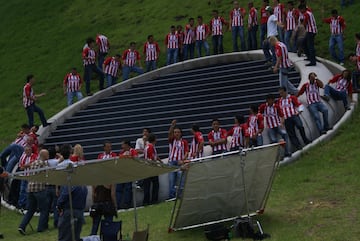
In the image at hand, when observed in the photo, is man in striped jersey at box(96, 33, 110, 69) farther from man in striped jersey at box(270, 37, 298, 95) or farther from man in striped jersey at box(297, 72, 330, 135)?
man in striped jersey at box(297, 72, 330, 135)

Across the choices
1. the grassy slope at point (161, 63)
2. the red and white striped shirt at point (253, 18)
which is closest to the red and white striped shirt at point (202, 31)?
the grassy slope at point (161, 63)

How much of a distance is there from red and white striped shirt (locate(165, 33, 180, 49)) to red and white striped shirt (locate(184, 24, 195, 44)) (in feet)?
1.09

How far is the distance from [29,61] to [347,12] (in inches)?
576

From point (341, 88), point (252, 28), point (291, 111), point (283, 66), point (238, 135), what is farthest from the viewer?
point (252, 28)

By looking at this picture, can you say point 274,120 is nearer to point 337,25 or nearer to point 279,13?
point 337,25

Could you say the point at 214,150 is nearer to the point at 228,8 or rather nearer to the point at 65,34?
the point at 228,8

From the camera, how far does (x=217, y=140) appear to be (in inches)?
745

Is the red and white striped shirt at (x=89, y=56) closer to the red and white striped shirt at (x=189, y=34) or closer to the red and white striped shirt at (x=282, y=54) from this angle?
the red and white striped shirt at (x=189, y=34)

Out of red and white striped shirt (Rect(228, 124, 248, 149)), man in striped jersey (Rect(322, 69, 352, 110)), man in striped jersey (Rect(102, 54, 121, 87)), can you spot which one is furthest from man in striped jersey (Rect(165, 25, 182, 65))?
red and white striped shirt (Rect(228, 124, 248, 149))

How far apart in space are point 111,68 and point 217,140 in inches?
401

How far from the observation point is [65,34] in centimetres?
3731

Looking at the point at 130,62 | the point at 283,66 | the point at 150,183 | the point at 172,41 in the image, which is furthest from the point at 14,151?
the point at 172,41

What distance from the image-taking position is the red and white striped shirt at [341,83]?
2122 cm

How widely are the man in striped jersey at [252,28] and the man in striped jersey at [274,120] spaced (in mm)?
8710
